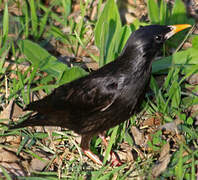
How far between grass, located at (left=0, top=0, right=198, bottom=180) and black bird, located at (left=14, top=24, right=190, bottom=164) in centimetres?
31

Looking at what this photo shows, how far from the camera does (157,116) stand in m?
4.55

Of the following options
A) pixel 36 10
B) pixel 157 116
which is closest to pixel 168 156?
pixel 157 116

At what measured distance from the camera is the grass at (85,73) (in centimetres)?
411

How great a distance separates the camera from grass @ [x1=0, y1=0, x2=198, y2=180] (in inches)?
162

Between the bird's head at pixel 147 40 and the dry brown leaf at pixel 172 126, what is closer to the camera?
the bird's head at pixel 147 40

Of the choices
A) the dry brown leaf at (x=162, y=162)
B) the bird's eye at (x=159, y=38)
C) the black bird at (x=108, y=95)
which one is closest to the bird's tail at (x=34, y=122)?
the black bird at (x=108, y=95)

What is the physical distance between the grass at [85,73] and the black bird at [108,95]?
0.31 meters

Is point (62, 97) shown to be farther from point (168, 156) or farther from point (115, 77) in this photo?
point (168, 156)

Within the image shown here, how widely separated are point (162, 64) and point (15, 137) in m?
1.91

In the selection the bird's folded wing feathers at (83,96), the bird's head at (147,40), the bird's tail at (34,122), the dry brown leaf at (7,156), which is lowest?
the dry brown leaf at (7,156)

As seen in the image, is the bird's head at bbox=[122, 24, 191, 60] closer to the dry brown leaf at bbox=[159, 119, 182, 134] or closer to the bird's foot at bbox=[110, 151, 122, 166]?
the dry brown leaf at bbox=[159, 119, 182, 134]

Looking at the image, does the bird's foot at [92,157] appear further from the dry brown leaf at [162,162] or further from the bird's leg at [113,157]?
the dry brown leaf at [162,162]

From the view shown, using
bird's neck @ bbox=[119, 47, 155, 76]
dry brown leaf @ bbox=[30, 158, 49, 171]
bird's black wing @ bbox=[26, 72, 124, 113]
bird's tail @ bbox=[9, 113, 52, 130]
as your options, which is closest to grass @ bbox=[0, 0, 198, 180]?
dry brown leaf @ bbox=[30, 158, 49, 171]

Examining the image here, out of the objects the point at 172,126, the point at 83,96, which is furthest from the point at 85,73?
the point at 172,126
